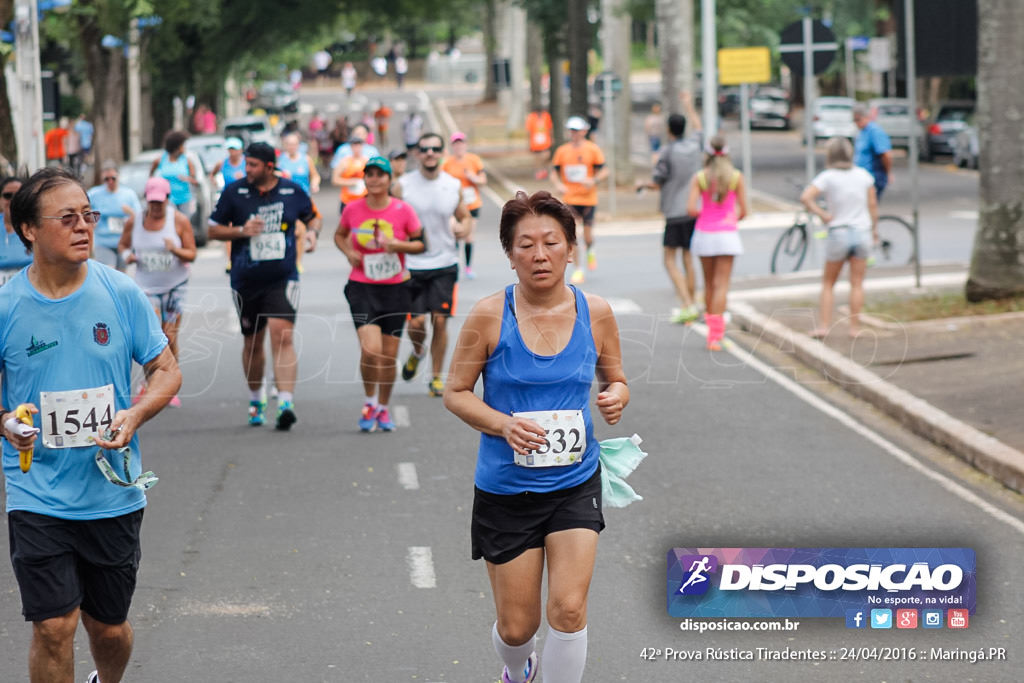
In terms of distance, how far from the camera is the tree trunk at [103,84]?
3522 cm

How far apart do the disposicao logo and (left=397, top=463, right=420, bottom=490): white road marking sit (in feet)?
8.44

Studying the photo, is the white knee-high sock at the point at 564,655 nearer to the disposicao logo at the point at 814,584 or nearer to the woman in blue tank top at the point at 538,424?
the woman in blue tank top at the point at 538,424

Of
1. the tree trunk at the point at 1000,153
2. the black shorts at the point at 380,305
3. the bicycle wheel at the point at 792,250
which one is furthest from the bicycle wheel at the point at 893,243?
the black shorts at the point at 380,305

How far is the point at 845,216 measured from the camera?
1382cm

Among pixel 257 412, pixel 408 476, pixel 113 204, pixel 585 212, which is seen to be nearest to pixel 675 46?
pixel 585 212

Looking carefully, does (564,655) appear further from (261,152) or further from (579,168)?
(579,168)

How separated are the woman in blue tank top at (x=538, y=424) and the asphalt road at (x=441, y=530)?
3.24 ft

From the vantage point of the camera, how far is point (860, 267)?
14.1m

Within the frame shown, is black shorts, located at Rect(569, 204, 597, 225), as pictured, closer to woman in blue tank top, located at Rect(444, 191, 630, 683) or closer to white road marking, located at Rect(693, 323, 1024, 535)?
white road marking, located at Rect(693, 323, 1024, 535)

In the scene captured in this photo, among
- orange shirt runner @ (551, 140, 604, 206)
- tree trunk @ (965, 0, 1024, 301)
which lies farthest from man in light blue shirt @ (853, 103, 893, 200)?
tree trunk @ (965, 0, 1024, 301)

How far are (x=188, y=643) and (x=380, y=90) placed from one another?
10298 cm

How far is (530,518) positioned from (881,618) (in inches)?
81.4

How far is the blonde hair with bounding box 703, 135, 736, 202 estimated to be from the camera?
13914mm

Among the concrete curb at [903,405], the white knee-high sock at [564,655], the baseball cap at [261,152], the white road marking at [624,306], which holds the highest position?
the baseball cap at [261,152]
